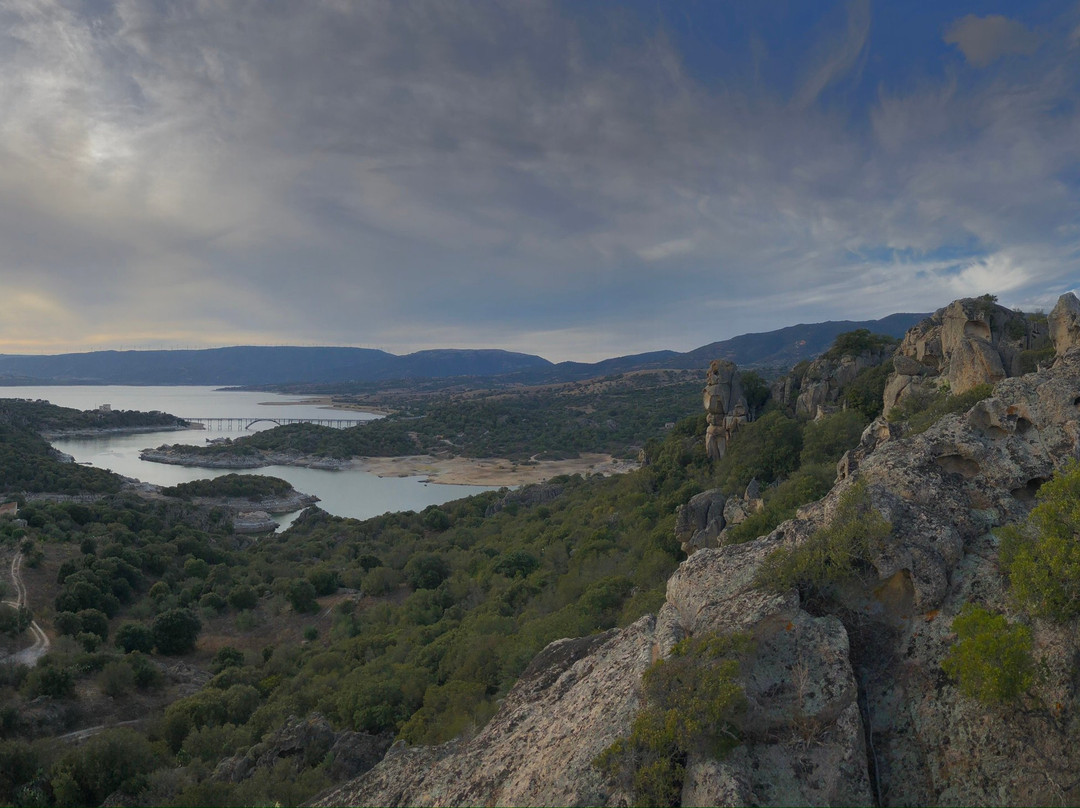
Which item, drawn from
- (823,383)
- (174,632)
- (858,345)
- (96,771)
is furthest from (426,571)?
(858,345)

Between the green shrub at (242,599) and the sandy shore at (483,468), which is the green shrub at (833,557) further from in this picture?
the sandy shore at (483,468)

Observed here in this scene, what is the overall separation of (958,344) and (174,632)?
89.7ft

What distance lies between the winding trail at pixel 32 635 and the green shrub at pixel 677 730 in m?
19.4

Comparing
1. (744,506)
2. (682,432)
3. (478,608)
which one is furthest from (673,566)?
(682,432)

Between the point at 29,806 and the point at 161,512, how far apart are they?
34089 millimetres

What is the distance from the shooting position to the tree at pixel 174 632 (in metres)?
21.0

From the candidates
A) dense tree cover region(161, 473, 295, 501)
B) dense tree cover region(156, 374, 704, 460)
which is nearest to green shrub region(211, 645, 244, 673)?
dense tree cover region(161, 473, 295, 501)

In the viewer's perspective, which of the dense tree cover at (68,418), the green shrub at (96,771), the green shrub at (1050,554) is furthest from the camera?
the dense tree cover at (68,418)

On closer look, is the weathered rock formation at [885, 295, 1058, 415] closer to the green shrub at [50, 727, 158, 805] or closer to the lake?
the green shrub at [50, 727, 158, 805]

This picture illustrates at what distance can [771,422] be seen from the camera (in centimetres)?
2694

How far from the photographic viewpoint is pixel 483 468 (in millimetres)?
81375

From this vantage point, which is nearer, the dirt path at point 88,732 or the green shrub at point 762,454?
the dirt path at point 88,732

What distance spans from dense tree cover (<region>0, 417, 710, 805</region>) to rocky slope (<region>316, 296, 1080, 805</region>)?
3.91 meters

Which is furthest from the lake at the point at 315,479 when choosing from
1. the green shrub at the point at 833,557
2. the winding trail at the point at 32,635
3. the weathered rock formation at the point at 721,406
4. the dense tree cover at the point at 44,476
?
the green shrub at the point at 833,557
